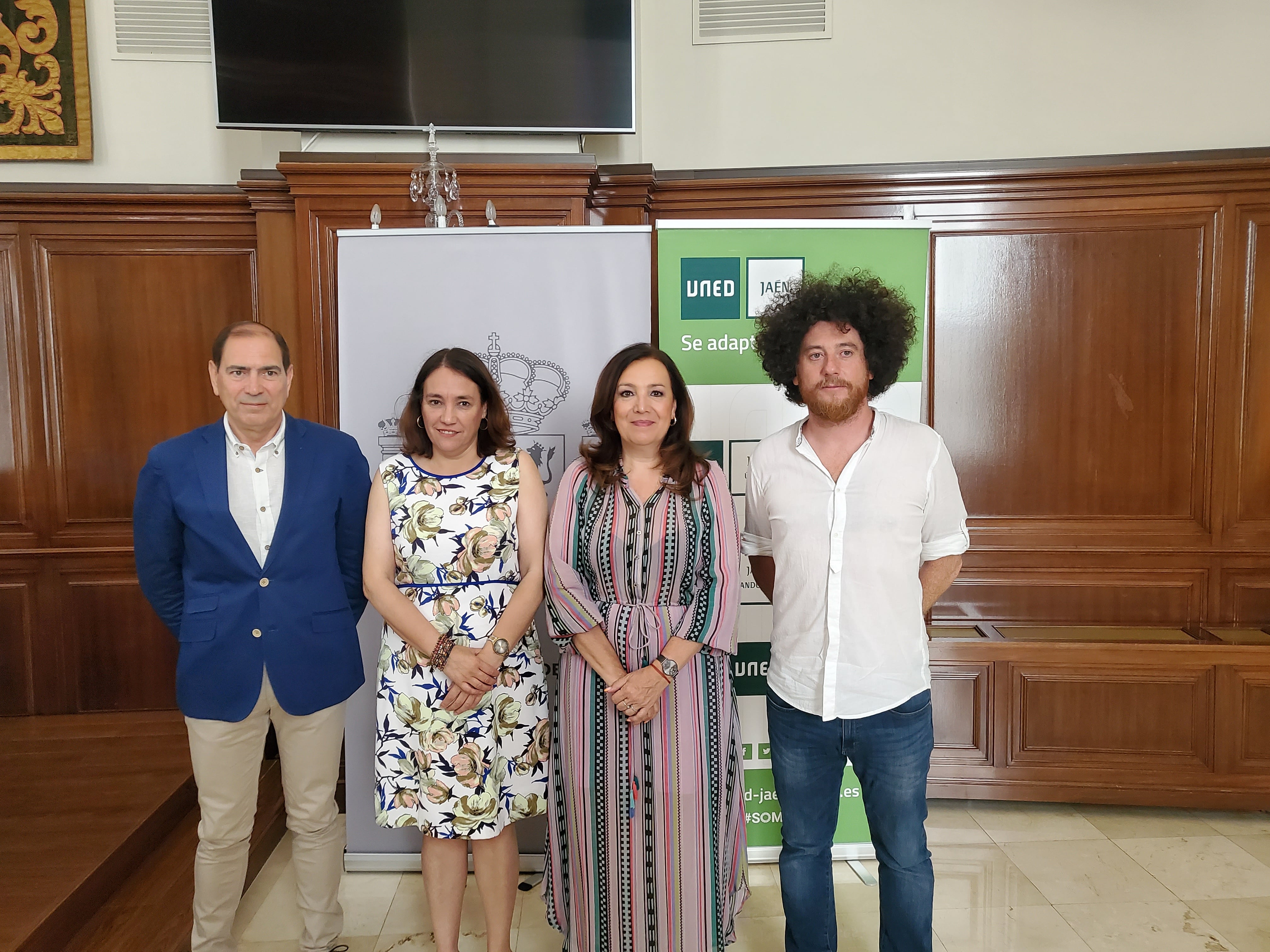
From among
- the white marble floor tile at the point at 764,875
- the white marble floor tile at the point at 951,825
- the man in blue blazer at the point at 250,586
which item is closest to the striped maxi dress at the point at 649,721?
the man in blue blazer at the point at 250,586

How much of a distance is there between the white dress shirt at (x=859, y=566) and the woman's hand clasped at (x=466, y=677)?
0.71 meters

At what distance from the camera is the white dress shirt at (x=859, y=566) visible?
1.86 meters

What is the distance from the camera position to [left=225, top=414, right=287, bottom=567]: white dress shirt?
205 cm

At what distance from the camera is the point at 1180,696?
3.15 metres

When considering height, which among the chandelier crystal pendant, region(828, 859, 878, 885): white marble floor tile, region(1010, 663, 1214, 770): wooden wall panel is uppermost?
the chandelier crystal pendant

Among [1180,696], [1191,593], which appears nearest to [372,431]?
[1180,696]

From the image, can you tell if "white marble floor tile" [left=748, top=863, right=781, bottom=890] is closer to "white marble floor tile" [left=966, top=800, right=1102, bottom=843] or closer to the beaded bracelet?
"white marble floor tile" [left=966, top=800, right=1102, bottom=843]

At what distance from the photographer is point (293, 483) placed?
2.06 meters

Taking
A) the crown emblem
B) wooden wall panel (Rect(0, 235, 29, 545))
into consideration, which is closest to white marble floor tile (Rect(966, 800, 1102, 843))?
the crown emblem

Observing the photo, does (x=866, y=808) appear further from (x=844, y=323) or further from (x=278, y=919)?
(x=278, y=919)

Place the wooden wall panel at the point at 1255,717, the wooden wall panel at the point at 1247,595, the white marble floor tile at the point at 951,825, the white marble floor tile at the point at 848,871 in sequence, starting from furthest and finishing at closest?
the wooden wall panel at the point at 1247,595 → the wooden wall panel at the point at 1255,717 → the white marble floor tile at the point at 951,825 → the white marble floor tile at the point at 848,871

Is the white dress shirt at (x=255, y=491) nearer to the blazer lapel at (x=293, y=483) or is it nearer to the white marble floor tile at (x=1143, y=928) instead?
the blazer lapel at (x=293, y=483)

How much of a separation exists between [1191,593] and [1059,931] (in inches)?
70.4

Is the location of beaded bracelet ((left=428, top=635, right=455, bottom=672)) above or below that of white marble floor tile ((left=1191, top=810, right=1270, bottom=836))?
above
